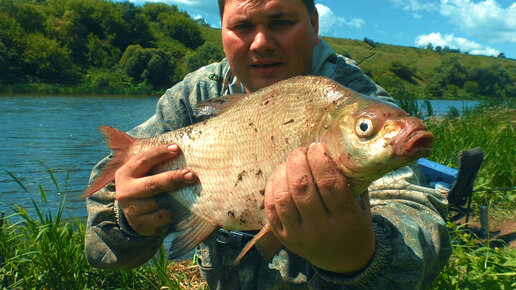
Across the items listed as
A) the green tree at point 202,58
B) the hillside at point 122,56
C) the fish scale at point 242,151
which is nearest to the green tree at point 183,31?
the hillside at point 122,56

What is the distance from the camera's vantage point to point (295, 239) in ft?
5.35

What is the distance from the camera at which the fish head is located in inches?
53.0

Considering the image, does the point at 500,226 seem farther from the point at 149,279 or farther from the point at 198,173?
the point at 198,173

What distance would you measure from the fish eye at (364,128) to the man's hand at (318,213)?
0.47 feet

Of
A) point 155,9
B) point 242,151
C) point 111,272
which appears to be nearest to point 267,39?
point 242,151

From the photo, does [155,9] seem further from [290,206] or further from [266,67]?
[290,206]

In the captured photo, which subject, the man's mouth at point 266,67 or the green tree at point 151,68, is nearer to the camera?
the man's mouth at point 266,67

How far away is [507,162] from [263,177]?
644cm

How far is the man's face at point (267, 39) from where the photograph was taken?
2412 mm

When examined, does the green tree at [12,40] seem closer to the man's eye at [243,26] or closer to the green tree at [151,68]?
the green tree at [151,68]

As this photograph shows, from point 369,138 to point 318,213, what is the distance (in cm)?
33

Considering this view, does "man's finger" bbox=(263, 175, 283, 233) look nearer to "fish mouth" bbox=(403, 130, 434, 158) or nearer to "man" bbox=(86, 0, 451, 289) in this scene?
"man" bbox=(86, 0, 451, 289)

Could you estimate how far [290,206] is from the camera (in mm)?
1562

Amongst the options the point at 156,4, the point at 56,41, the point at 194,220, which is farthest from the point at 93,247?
the point at 156,4
